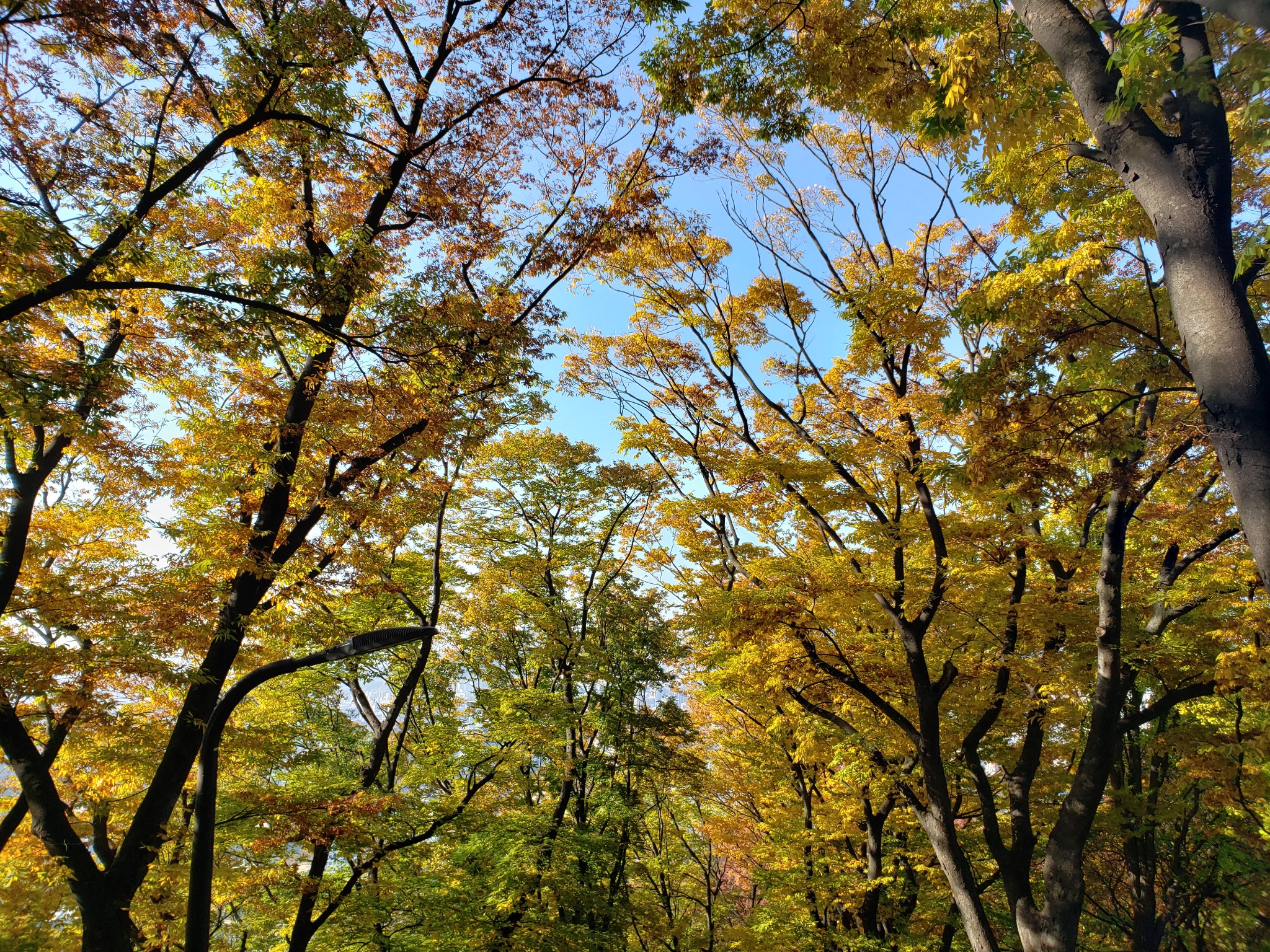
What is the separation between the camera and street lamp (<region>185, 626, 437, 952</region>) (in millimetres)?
3631

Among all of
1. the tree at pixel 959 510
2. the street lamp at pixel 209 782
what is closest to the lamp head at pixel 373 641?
the street lamp at pixel 209 782

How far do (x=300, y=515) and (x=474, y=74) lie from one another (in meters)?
6.08

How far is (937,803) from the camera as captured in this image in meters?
6.57

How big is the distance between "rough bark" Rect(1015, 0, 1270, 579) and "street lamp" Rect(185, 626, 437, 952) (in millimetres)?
4530

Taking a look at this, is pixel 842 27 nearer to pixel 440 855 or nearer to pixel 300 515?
pixel 300 515

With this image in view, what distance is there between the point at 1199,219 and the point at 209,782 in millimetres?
6450

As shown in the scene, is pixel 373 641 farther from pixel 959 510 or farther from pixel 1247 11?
pixel 959 510

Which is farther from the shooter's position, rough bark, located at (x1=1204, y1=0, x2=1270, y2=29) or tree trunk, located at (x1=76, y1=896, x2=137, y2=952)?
tree trunk, located at (x1=76, y1=896, x2=137, y2=952)

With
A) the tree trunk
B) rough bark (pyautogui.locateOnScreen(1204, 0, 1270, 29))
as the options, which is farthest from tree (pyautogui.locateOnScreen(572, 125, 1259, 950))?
the tree trunk

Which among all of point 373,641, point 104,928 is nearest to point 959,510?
point 373,641

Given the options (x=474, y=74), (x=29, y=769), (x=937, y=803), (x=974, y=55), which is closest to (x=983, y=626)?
(x=937, y=803)

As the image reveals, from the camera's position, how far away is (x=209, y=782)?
3854mm

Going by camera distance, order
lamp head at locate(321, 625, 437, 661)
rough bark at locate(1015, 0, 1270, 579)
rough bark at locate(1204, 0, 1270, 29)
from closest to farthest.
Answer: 1. rough bark at locate(1204, 0, 1270, 29)
2. rough bark at locate(1015, 0, 1270, 579)
3. lamp head at locate(321, 625, 437, 661)

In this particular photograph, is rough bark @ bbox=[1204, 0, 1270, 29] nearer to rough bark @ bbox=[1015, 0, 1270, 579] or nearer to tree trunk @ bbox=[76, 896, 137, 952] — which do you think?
rough bark @ bbox=[1015, 0, 1270, 579]
